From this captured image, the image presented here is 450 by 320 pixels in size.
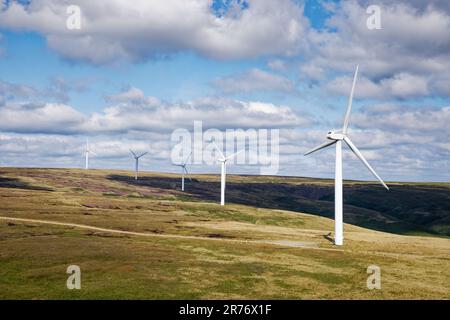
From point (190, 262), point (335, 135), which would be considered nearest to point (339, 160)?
point (335, 135)

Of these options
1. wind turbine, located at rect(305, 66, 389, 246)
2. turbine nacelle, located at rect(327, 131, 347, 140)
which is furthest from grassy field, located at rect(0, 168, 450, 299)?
turbine nacelle, located at rect(327, 131, 347, 140)

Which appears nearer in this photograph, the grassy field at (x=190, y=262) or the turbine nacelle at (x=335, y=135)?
the grassy field at (x=190, y=262)

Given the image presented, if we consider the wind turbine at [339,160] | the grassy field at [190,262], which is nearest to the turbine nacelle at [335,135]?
the wind turbine at [339,160]

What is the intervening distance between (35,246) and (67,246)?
177 inches

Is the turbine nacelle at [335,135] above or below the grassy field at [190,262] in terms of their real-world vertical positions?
above

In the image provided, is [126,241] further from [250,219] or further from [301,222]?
[301,222]

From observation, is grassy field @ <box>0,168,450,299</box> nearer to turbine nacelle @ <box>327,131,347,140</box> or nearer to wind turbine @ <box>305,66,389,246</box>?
wind turbine @ <box>305,66,389,246</box>

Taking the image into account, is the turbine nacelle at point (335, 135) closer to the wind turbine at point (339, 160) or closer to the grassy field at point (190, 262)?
the wind turbine at point (339, 160)

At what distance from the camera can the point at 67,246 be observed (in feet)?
220

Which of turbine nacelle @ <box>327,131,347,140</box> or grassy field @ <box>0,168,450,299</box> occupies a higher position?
turbine nacelle @ <box>327,131,347,140</box>

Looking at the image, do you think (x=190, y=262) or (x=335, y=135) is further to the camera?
(x=335, y=135)

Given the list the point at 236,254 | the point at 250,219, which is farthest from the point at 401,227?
the point at 236,254

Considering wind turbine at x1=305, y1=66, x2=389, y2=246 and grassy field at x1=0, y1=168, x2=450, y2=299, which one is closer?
grassy field at x1=0, y1=168, x2=450, y2=299

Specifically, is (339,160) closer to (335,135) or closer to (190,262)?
(335,135)
